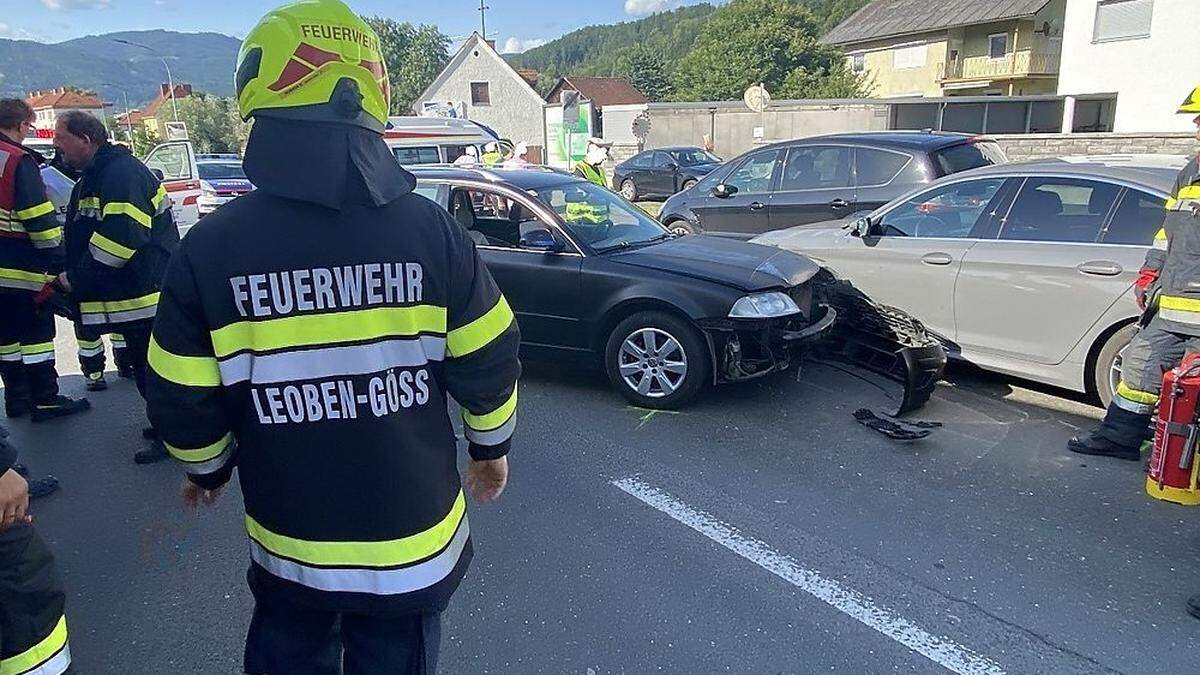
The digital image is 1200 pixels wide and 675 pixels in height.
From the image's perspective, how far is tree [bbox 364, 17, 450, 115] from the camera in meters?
76.8

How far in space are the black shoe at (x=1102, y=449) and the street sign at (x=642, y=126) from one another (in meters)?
26.1

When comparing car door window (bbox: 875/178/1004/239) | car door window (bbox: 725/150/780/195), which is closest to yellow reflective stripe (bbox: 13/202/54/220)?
car door window (bbox: 875/178/1004/239)

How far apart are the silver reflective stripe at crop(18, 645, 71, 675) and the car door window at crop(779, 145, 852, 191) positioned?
7.55 m

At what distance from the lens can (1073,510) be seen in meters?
3.73

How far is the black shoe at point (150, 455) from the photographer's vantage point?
450 cm

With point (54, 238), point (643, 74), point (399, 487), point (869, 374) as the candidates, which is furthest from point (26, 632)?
point (643, 74)

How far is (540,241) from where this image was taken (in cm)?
556

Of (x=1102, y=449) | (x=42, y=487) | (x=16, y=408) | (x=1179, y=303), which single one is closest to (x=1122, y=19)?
(x=1102, y=449)

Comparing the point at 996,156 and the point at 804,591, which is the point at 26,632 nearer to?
the point at 804,591

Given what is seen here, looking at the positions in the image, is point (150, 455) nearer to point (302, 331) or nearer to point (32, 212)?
point (32, 212)

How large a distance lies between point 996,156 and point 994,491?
204 inches

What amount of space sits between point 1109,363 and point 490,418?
4.30 m

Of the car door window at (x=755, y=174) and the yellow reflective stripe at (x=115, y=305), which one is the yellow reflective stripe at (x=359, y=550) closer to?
the yellow reflective stripe at (x=115, y=305)

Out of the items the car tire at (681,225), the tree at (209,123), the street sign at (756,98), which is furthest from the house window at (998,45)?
the tree at (209,123)
